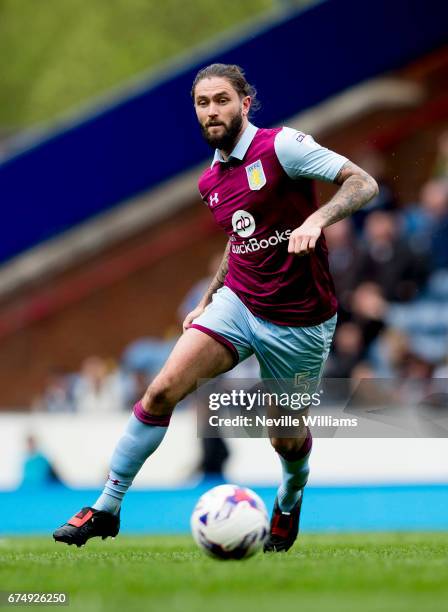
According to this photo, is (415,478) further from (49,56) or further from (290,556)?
(49,56)

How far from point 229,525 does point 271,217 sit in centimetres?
155

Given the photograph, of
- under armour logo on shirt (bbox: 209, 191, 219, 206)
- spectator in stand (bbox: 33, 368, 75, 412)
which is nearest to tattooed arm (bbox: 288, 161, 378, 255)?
under armour logo on shirt (bbox: 209, 191, 219, 206)

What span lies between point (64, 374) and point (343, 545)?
Result: 342 inches

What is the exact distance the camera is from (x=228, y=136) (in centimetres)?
653

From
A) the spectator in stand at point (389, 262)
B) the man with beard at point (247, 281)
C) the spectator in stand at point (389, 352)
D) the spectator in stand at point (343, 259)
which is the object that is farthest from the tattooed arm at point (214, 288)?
the spectator in stand at point (389, 262)

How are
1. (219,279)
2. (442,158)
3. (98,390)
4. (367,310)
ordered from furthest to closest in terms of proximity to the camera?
(98,390) → (442,158) → (367,310) → (219,279)

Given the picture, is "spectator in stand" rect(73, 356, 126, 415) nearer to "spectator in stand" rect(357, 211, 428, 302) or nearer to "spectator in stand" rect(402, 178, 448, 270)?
"spectator in stand" rect(357, 211, 428, 302)

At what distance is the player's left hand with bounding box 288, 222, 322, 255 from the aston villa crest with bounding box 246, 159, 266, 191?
65cm

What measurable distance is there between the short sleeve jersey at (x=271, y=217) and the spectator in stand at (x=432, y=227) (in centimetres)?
633

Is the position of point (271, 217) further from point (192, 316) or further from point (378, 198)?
point (378, 198)

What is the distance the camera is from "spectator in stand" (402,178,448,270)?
42.3 feet

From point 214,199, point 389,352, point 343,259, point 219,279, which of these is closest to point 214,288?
point 219,279

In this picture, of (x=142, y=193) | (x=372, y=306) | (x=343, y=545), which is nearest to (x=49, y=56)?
(x=142, y=193)

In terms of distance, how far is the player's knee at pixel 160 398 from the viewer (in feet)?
20.8
